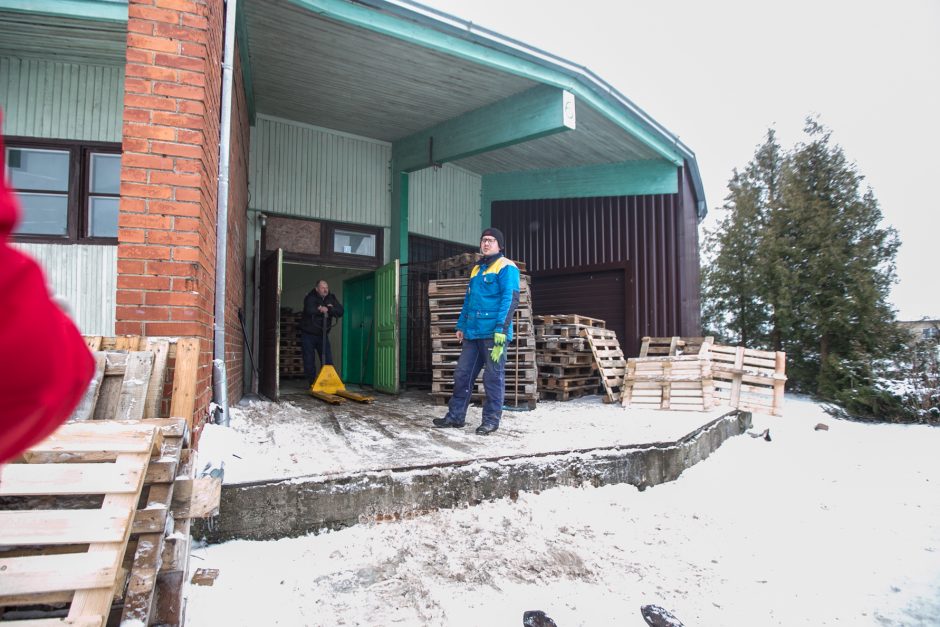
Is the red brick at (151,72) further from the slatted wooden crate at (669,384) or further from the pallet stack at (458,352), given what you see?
the slatted wooden crate at (669,384)

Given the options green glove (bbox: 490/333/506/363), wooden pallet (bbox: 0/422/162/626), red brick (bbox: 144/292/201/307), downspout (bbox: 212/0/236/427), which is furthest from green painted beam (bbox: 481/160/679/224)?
wooden pallet (bbox: 0/422/162/626)

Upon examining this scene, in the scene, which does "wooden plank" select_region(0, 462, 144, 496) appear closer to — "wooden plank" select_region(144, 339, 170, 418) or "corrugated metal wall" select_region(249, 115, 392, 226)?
"wooden plank" select_region(144, 339, 170, 418)

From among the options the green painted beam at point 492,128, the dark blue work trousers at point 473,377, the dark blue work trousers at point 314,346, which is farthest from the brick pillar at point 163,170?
the dark blue work trousers at point 314,346

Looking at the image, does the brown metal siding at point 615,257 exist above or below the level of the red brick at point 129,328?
above

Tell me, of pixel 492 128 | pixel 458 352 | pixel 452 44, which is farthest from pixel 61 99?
pixel 458 352

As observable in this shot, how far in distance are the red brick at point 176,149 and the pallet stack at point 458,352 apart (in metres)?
4.29

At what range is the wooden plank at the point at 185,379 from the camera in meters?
2.84

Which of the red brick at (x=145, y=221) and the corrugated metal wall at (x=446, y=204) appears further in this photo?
the corrugated metal wall at (x=446, y=204)

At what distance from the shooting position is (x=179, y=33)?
126 inches

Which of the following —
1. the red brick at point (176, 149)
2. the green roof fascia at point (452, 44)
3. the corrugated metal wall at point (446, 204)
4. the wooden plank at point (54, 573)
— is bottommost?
the wooden plank at point (54, 573)

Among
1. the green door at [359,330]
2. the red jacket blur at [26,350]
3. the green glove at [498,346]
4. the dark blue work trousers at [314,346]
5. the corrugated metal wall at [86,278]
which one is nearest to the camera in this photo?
the red jacket blur at [26,350]

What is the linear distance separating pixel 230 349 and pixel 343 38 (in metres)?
4.03

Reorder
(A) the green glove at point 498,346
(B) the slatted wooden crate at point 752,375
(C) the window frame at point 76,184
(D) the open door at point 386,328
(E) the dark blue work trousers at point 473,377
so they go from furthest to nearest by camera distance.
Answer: (D) the open door at point 386,328
(B) the slatted wooden crate at point 752,375
(C) the window frame at point 76,184
(E) the dark blue work trousers at point 473,377
(A) the green glove at point 498,346

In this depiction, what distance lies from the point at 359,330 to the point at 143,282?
764cm
